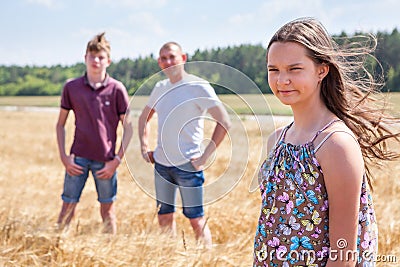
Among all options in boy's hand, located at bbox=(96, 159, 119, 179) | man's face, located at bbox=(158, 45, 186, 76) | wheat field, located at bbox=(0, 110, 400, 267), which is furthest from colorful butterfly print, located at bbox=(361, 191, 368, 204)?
boy's hand, located at bbox=(96, 159, 119, 179)

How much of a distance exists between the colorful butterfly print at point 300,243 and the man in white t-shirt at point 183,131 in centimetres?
175

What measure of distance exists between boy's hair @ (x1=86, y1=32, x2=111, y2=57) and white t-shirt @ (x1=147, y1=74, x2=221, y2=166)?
0.73m

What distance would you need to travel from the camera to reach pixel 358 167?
4.91ft

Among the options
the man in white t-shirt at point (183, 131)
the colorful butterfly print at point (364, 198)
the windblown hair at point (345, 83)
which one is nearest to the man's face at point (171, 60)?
the man in white t-shirt at point (183, 131)

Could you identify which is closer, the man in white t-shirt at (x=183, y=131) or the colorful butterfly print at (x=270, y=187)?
the colorful butterfly print at (x=270, y=187)

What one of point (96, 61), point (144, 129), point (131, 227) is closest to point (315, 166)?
point (144, 129)

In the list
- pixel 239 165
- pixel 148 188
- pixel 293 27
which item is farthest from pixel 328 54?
pixel 148 188

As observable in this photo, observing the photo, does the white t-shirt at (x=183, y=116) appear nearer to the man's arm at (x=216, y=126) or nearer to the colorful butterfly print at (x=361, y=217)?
the man's arm at (x=216, y=126)

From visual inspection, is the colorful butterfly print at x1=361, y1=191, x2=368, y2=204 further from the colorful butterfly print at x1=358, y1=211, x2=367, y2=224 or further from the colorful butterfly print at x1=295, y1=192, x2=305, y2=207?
the colorful butterfly print at x1=295, y1=192, x2=305, y2=207

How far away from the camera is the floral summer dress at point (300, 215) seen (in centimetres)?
162

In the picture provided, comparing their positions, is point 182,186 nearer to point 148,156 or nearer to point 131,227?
point 148,156

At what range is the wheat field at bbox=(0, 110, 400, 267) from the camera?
3084 mm

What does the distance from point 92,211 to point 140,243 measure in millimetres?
2209

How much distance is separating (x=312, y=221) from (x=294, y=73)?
0.50 m
